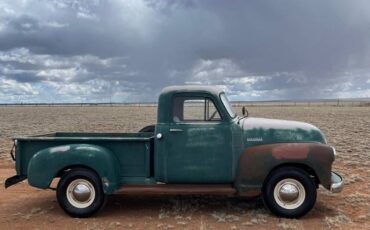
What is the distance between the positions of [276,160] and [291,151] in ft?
0.88

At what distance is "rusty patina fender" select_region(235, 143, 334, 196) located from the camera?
21.8 feet

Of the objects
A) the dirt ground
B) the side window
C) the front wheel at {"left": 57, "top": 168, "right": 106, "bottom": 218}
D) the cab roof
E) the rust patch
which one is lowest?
the dirt ground

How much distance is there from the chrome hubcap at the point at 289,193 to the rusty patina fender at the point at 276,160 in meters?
0.27

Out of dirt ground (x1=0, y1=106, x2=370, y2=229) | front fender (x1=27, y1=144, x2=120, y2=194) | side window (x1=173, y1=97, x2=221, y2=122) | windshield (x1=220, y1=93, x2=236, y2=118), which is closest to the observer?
dirt ground (x1=0, y1=106, x2=370, y2=229)

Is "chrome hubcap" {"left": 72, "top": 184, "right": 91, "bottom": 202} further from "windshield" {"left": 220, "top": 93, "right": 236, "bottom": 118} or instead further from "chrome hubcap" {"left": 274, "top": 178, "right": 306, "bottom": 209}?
"chrome hubcap" {"left": 274, "top": 178, "right": 306, "bottom": 209}

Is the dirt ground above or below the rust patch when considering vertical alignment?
below

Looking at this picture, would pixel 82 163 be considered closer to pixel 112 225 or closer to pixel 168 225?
pixel 112 225

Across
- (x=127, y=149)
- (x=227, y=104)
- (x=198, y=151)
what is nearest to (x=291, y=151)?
(x=227, y=104)

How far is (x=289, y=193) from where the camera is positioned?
666 centimetres

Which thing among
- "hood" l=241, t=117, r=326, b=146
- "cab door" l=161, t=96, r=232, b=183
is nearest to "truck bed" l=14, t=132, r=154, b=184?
"cab door" l=161, t=96, r=232, b=183

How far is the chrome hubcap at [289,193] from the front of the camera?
666 centimetres

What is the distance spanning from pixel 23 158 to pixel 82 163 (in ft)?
3.57

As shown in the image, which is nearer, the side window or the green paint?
the green paint

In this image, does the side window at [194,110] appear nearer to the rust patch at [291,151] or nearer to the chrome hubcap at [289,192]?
the rust patch at [291,151]
